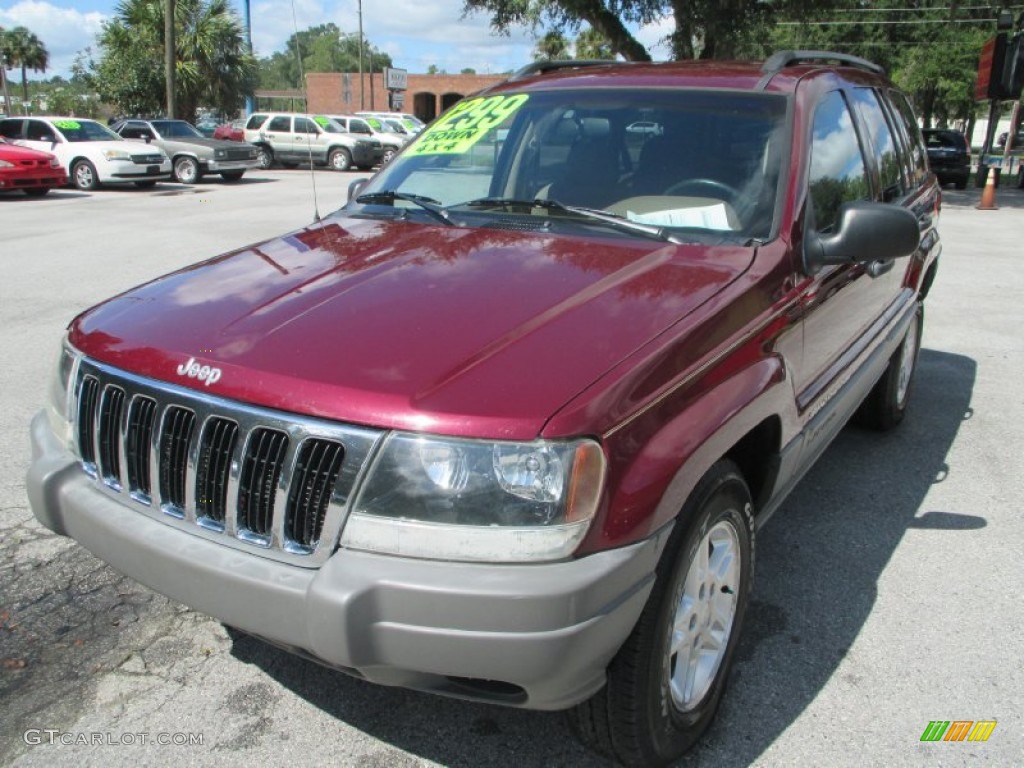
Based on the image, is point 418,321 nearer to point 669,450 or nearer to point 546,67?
point 669,450

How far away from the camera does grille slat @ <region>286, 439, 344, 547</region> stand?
78.8 inches

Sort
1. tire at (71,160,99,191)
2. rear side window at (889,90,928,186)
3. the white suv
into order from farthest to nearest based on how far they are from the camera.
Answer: the white suv → tire at (71,160,99,191) → rear side window at (889,90,928,186)

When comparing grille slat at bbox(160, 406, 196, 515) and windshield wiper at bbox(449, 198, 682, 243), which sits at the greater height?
windshield wiper at bbox(449, 198, 682, 243)

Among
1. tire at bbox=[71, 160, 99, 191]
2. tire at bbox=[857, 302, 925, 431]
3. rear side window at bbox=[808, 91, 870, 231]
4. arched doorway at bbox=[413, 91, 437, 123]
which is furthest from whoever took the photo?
arched doorway at bbox=[413, 91, 437, 123]

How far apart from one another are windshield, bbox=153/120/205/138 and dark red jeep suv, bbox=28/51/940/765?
21.4 m

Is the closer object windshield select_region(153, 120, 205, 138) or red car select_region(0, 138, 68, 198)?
red car select_region(0, 138, 68, 198)

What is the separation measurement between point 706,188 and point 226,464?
1972 mm

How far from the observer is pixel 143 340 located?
7.88ft

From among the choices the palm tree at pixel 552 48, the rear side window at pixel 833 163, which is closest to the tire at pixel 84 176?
the rear side window at pixel 833 163

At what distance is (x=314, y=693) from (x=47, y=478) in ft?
3.36

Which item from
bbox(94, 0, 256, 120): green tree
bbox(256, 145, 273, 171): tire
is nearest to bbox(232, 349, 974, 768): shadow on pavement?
bbox(256, 145, 273, 171): tire

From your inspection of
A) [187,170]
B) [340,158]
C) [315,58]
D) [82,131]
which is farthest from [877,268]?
[315,58]

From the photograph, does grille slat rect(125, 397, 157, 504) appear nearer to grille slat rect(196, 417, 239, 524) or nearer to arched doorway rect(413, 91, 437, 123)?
grille slat rect(196, 417, 239, 524)

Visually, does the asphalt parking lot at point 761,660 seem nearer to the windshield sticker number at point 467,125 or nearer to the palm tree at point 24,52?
the windshield sticker number at point 467,125
